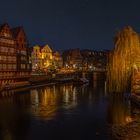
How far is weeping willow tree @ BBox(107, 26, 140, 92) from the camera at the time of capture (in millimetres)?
47781

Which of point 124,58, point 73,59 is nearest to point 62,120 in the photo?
point 124,58

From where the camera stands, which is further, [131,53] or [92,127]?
[131,53]

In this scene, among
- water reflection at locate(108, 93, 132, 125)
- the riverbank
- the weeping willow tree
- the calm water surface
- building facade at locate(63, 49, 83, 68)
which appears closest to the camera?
the riverbank

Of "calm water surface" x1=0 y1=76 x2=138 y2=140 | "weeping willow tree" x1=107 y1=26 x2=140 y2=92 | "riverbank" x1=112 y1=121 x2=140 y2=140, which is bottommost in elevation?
"calm water surface" x1=0 y1=76 x2=138 y2=140

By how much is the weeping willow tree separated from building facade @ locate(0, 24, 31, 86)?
134 ft

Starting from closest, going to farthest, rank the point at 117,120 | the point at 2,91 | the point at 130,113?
the point at 117,120 → the point at 130,113 → the point at 2,91

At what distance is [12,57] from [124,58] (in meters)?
51.0

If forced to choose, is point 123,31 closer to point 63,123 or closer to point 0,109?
point 63,123

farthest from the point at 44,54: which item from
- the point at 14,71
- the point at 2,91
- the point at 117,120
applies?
the point at 117,120

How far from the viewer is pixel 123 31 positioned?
48.9m

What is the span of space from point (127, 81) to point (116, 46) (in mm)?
6808

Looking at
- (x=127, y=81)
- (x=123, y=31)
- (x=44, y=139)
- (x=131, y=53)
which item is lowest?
(x=44, y=139)

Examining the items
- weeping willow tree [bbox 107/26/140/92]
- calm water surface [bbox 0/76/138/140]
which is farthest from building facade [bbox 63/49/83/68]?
weeping willow tree [bbox 107/26/140/92]

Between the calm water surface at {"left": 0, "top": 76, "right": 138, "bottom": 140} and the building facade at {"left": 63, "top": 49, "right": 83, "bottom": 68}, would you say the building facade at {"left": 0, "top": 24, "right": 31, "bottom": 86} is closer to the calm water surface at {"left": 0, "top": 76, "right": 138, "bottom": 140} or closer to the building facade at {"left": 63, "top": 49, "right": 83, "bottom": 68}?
the calm water surface at {"left": 0, "top": 76, "right": 138, "bottom": 140}
